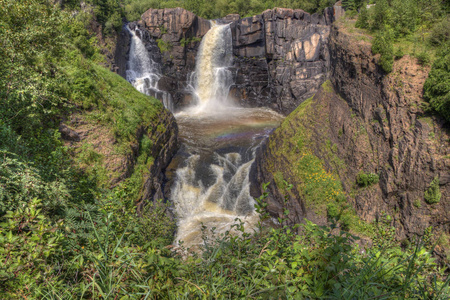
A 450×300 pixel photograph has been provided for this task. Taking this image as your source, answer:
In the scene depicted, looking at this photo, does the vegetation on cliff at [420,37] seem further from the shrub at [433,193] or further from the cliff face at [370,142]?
the shrub at [433,193]

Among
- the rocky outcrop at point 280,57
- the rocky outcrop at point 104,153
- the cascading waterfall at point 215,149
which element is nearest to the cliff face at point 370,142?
the cascading waterfall at point 215,149

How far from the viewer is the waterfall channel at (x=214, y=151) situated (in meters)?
13.5

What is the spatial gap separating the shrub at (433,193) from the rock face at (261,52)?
20.7 m

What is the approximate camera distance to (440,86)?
344 inches

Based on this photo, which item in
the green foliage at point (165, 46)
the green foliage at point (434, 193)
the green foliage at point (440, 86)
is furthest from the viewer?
the green foliage at point (165, 46)

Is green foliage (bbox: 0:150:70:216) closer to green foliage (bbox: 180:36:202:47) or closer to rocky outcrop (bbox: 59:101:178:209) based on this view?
rocky outcrop (bbox: 59:101:178:209)

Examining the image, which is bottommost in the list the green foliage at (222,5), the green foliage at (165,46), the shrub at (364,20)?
the shrub at (364,20)

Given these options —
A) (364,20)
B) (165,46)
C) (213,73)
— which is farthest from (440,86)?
(165,46)

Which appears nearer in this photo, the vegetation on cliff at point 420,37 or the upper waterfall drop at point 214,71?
the vegetation on cliff at point 420,37

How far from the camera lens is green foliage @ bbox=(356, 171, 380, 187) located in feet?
34.3

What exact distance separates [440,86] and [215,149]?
13.3 m

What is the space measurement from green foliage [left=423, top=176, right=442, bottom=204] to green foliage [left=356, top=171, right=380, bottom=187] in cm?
199

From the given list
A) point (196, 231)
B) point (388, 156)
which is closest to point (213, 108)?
point (196, 231)

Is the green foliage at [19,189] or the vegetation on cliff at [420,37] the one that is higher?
the vegetation on cliff at [420,37]
